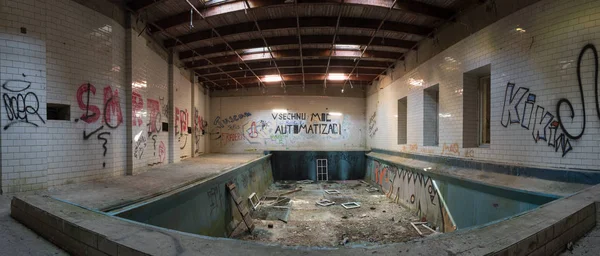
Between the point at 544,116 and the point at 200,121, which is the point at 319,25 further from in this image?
the point at 200,121

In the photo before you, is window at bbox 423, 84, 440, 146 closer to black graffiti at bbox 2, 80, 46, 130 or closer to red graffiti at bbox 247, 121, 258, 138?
red graffiti at bbox 247, 121, 258, 138

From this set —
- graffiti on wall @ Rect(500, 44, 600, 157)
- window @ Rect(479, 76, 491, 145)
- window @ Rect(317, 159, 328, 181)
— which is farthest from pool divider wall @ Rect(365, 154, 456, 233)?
window @ Rect(317, 159, 328, 181)

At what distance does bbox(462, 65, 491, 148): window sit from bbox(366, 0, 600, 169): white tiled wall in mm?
108

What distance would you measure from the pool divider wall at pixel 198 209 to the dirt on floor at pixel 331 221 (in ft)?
2.26

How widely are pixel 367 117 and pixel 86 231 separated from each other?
13586 mm

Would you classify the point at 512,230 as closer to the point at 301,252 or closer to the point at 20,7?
the point at 301,252

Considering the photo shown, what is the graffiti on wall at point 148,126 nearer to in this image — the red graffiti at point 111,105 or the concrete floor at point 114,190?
the red graffiti at point 111,105

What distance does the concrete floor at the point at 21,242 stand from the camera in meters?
2.44

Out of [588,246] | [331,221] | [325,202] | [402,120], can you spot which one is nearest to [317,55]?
[402,120]

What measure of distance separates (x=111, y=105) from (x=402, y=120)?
9.40 m

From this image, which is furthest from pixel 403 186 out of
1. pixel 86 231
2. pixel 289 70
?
pixel 86 231

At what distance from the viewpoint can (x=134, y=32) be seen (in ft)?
21.9

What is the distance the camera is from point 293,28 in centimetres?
706

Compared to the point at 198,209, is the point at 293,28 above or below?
above
